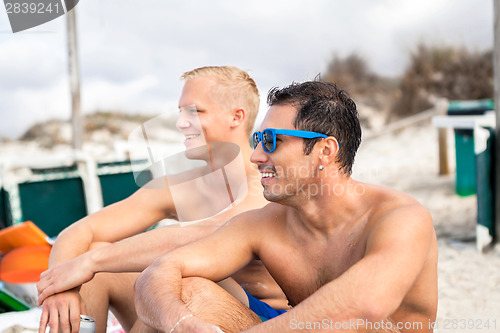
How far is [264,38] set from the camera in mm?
34438

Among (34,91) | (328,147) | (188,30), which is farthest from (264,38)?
(328,147)

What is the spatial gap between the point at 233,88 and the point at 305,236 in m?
0.97

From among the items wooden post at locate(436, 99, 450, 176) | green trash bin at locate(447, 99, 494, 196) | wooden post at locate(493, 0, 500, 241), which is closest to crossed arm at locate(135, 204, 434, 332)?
wooden post at locate(493, 0, 500, 241)

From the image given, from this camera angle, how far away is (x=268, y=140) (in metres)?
1.46

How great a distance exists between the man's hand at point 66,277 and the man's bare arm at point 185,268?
0.92ft

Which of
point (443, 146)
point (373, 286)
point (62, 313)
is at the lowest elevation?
point (443, 146)

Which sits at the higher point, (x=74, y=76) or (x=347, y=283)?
(x=74, y=76)

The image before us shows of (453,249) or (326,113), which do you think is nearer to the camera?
(326,113)

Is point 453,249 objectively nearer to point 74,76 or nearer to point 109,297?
point 109,297

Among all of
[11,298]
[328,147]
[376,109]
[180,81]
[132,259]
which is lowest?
[376,109]

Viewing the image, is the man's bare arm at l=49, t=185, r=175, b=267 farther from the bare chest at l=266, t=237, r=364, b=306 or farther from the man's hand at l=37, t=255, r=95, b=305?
the bare chest at l=266, t=237, r=364, b=306

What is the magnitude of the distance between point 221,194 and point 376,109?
17365 millimetres

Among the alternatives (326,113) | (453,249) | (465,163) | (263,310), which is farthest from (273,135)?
(465,163)

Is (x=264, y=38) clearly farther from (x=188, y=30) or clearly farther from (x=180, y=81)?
(x=180, y=81)
